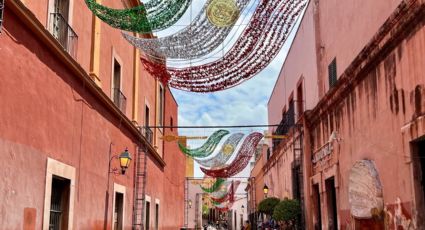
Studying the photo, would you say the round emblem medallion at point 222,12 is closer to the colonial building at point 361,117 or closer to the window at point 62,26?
the colonial building at point 361,117

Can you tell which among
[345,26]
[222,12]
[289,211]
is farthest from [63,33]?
[289,211]

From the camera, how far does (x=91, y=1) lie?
330 inches

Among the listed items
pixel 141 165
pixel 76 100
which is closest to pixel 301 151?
pixel 141 165

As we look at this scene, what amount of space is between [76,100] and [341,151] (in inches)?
226

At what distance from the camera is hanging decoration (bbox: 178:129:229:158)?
58.2 feet

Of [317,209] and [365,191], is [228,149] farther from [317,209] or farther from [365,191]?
[365,191]

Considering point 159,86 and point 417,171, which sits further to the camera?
point 159,86

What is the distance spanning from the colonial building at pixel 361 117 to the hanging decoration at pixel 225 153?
2589mm

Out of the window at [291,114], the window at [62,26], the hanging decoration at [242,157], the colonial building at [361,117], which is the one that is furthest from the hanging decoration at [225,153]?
the window at [62,26]

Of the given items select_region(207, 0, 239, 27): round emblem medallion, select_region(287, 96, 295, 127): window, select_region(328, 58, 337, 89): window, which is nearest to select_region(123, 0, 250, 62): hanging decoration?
select_region(207, 0, 239, 27): round emblem medallion

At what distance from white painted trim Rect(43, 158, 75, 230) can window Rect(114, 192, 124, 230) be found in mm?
4462

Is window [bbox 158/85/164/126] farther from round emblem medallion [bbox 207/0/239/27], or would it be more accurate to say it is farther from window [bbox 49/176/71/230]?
round emblem medallion [bbox 207/0/239/27]

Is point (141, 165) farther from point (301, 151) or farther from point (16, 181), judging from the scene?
point (16, 181)

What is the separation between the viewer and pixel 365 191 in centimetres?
861
